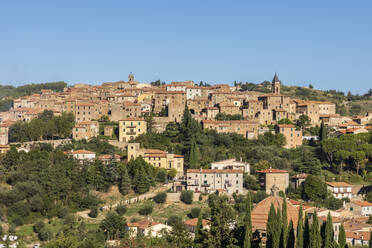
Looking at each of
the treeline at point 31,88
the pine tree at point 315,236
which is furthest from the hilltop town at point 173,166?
the treeline at point 31,88

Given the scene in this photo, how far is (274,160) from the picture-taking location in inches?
2491

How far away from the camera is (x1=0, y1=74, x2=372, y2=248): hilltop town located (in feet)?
160

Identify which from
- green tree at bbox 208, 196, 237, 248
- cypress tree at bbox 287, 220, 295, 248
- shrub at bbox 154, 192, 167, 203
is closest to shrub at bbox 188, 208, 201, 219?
shrub at bbox 154, 192, 167, 203

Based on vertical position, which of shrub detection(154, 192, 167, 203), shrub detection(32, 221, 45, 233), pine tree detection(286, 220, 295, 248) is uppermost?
pine tree detection(286, 220, 295, 248)

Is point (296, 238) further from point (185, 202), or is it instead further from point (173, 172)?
point (173, 172)

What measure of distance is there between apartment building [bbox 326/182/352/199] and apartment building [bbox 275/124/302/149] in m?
12.4

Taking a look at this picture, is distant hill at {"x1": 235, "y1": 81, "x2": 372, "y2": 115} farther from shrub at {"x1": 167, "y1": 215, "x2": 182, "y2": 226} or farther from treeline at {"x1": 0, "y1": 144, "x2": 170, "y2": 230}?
shrub at {"x1": 167, "y1": 215, "x2": 182, "y2": 226}

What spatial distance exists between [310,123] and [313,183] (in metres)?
23.2

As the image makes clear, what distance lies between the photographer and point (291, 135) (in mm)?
70938

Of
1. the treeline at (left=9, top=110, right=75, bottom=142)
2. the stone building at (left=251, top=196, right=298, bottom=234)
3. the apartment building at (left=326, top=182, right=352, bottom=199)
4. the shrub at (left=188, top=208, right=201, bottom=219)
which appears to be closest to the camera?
the stone building at (left=251, top=196, right=298, bottom=234)

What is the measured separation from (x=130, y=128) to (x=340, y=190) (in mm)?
23303

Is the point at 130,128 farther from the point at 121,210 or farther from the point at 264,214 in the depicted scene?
the point at 264,214

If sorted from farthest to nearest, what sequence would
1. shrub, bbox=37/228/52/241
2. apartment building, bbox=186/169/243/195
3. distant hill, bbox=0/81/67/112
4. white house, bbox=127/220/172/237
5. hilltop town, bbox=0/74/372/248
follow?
distant hill, bbox=0/81/67/112 < apartment building, bbox=186/169/243/195 < hilltop town, bbox=0/74/372/248 < shrub, bbox=37/228/52/241 < white house, bbox=127/220/172/237

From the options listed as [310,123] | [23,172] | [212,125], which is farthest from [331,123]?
[23,172]
